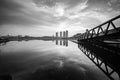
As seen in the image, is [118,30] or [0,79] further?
[118,30]

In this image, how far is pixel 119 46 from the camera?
5.66 meters

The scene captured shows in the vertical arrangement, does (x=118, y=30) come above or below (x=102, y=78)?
above

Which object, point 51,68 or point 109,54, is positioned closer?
point 51,68

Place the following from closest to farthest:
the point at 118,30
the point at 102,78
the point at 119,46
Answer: the point at 102,78, the point at 118,30, the point at 119,46

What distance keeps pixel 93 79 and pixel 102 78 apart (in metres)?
0.40

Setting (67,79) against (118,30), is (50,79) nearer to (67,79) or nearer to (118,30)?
(67,79)

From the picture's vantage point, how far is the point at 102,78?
286 centimetres


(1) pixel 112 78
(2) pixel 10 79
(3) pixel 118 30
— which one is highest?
(3) pixel 118 30

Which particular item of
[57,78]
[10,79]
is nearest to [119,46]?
[57,78]

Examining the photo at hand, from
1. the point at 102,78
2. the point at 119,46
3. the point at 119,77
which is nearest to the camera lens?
the point at 119,77

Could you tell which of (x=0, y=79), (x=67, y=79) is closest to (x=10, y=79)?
(x=0, y=79)

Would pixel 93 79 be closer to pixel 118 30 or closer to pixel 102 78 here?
pixel 102 78

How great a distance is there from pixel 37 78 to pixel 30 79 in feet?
0.98

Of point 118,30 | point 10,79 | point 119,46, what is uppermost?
point 118,30
